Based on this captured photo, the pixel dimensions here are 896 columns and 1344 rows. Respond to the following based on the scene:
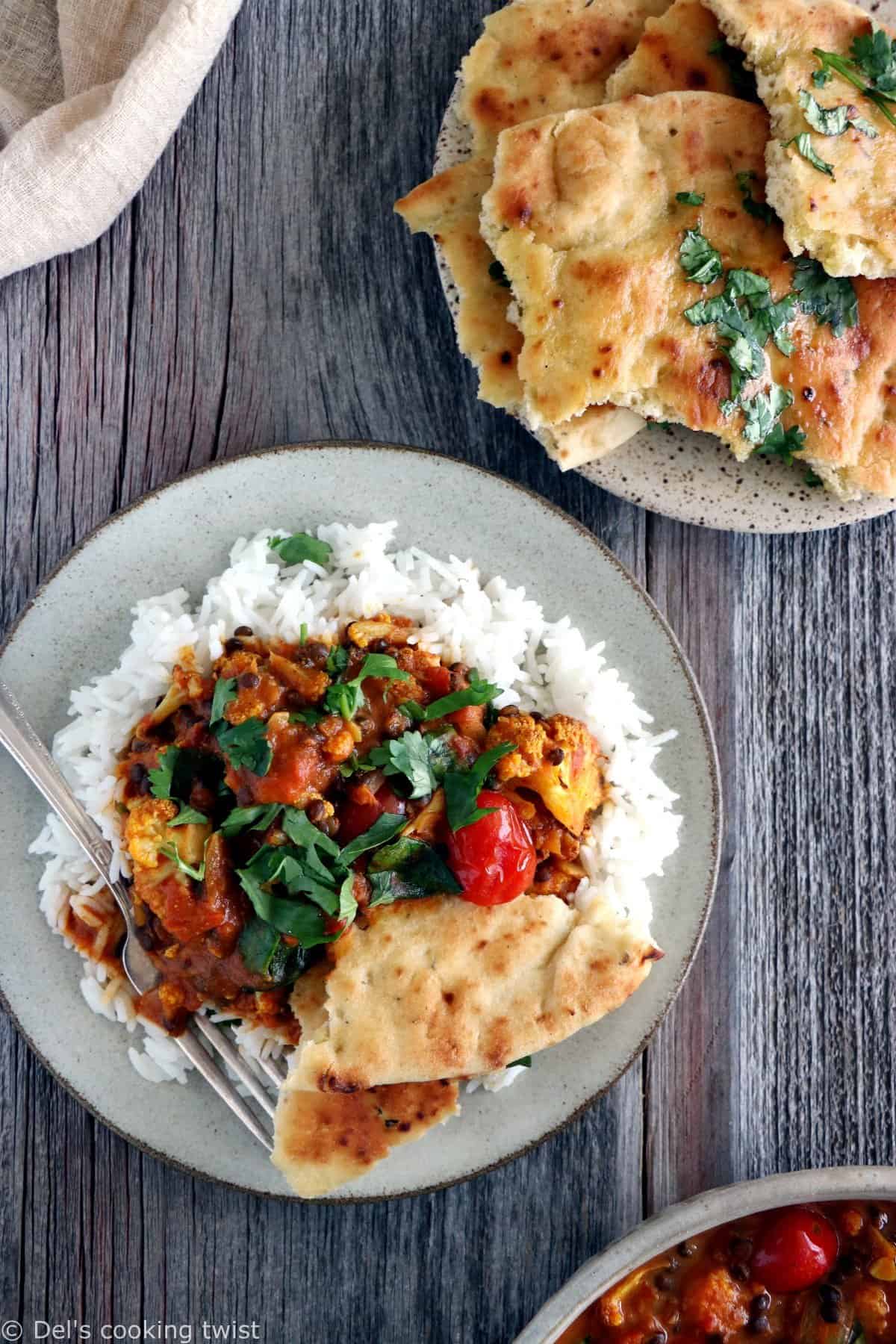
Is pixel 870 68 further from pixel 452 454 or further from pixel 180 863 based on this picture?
pixel 180 863

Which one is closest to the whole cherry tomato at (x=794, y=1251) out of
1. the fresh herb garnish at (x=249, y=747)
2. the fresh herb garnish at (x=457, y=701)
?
the fresh herb garnish at (x=457, y=701)

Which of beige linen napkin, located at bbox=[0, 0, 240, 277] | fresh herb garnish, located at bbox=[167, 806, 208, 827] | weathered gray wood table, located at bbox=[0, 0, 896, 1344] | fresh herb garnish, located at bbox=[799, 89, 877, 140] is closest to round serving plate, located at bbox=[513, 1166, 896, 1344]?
weathered gray wood table, located at bbox=[0, 0, 896, 1344]

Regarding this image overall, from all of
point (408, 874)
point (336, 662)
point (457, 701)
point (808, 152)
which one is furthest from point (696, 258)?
point (408, 874)

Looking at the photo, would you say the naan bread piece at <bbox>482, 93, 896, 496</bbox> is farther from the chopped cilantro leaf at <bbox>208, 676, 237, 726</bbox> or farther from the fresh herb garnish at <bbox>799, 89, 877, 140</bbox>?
the chopped cilantro leaf at <bbox>208, 676, 237, 726</bbox>

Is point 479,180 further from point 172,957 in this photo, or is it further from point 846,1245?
point 846,1245

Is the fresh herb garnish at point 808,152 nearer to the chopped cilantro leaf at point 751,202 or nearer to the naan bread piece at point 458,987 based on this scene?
the chopped cilantro leaf at point 751,202
